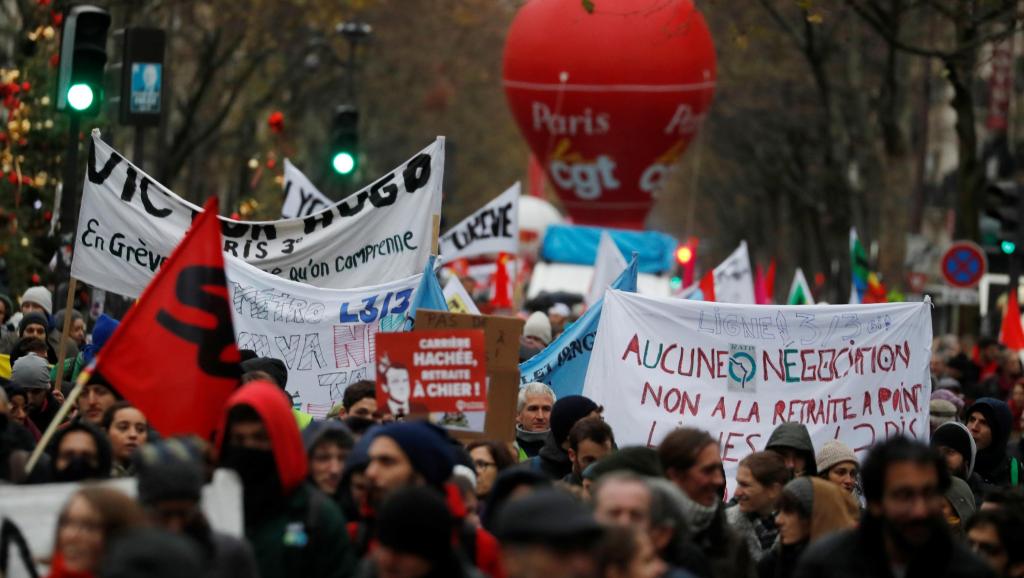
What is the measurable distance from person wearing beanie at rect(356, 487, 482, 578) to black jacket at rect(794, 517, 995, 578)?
3.91 feet

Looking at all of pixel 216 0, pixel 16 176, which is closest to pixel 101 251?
pixel 16 176

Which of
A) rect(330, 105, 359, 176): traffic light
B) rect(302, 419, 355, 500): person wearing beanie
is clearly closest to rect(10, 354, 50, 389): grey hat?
rect(302, 419, 355, 500): person wearing beanie

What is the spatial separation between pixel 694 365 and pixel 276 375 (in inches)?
92.9

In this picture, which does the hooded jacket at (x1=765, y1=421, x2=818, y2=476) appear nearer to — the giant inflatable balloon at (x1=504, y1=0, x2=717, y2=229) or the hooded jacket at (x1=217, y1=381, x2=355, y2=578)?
the hooded jacket at (x1=217, y1=381, x2=355, y2=578)

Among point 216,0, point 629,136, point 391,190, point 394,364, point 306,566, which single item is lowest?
point 306,566

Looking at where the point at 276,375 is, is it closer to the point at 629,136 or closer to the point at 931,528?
the point at 931,528

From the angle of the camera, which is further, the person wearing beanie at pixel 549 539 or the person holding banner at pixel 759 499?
the person holding banner at pixel 759 499

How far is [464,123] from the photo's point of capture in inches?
2319

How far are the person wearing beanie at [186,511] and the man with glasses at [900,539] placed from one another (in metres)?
1.74

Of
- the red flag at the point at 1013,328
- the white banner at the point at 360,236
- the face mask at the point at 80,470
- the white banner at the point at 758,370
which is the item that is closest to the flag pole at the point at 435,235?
the white banner at the point at 360,236

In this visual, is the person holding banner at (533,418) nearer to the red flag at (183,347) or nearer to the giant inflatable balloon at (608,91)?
the red flag at (183,347)

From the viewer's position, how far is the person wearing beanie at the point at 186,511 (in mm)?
6039

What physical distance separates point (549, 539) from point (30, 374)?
5493mm

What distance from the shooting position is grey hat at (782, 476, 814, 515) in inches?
328
